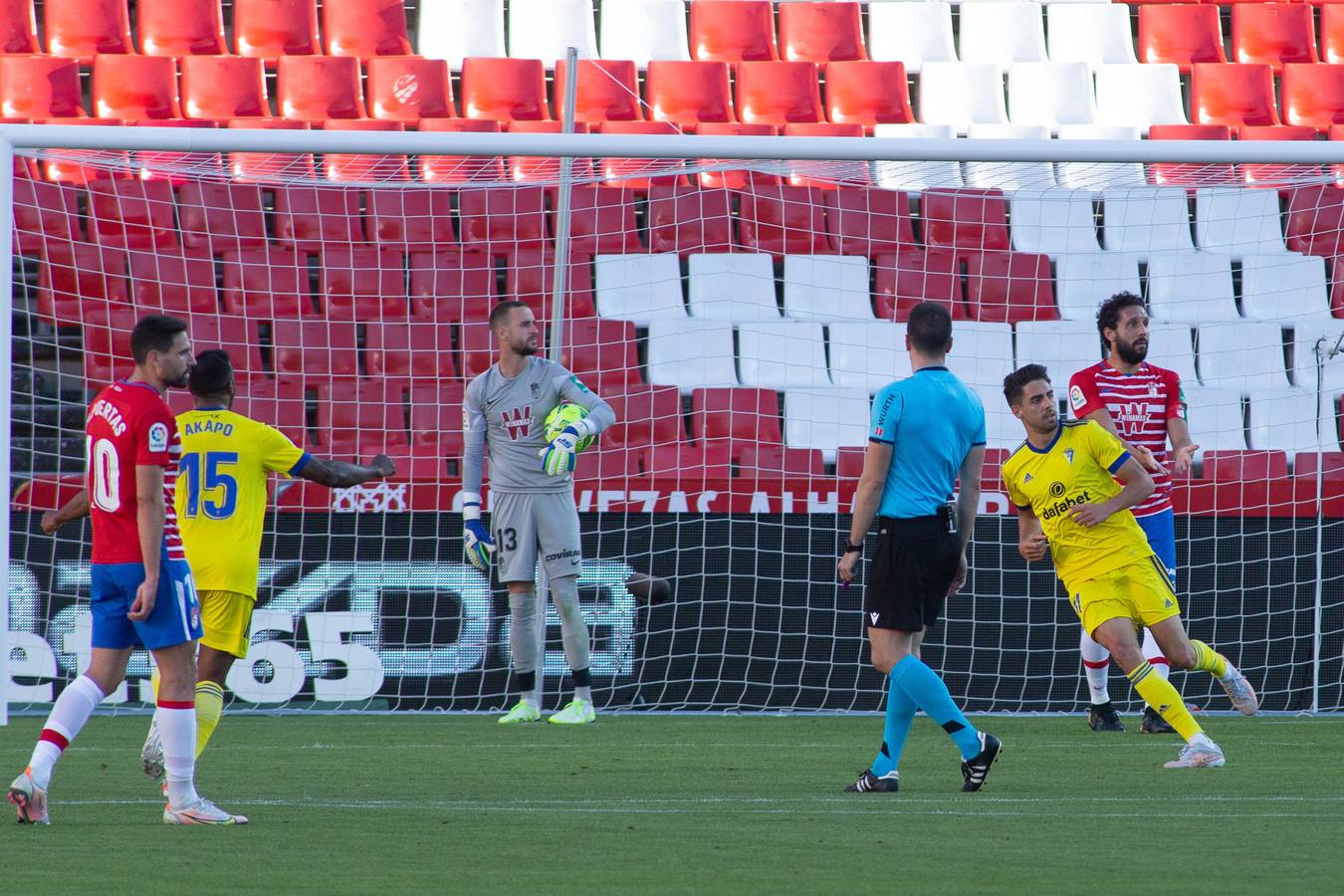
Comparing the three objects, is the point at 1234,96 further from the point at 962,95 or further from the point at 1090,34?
the point at 962,95

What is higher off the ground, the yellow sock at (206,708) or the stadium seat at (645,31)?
the stadium seat at (645,31)

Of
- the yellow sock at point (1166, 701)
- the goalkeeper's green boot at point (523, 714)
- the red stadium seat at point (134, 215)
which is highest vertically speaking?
the red stadium seat at point (134, 215)

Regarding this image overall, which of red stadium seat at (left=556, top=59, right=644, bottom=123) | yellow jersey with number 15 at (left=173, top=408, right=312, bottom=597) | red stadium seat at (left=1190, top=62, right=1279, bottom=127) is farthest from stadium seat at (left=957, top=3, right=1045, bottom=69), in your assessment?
yellow jersey with number 15 at (left=173, top=408, right=312, bottom=597)

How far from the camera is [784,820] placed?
4789mm

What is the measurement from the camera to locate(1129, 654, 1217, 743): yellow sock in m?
6.13

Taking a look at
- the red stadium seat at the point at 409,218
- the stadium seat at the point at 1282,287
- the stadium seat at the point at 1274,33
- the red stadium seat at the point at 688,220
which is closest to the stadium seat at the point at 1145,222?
the stadium seat at the point at 1282,287

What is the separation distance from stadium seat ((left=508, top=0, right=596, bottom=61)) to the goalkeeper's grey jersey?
281 inches

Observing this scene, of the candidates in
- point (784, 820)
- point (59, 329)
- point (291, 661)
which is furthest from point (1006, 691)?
point (59, 329)

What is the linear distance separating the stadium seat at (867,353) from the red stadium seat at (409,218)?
9.14 ft

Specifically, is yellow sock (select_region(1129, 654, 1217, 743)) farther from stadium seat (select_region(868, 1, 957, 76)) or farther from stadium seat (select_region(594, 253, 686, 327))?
stadium seat (select_region(868, 1, 957, 76))

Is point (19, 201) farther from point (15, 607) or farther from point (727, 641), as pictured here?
point (727, 641)

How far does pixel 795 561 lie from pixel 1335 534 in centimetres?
291

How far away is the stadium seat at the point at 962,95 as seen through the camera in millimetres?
14273

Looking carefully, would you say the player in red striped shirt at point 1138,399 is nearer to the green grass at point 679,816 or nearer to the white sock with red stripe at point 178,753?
the green grass at point 679,816
